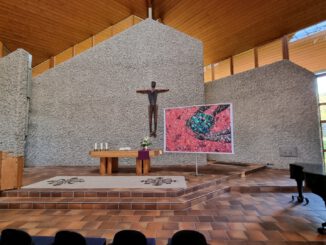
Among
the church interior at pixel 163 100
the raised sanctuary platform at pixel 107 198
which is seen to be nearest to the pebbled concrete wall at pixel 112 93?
the church interior at pixel 163 100

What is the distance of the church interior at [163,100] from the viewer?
14.8 feet

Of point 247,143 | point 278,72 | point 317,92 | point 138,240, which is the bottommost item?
point 138,240

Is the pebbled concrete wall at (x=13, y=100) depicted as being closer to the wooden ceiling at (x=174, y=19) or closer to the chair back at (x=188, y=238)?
the wooden ceiling at (x=174, y=19)

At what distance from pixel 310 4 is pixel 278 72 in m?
1.93

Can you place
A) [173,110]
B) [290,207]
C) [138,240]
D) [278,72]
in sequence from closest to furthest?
[138,240] < [290,207] < [173,110] < [278,72]

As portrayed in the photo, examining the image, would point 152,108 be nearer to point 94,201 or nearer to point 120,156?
point 120,156

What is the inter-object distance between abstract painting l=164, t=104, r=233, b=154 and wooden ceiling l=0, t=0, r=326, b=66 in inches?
147

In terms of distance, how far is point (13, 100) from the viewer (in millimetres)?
5988

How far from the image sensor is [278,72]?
6781 millimetres

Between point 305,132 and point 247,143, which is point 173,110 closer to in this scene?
point 247,143

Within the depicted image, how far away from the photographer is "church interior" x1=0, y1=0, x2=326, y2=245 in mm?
4523

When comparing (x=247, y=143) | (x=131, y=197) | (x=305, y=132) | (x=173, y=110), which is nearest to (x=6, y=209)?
(x=131, y=197)

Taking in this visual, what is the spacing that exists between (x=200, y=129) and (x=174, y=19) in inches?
205

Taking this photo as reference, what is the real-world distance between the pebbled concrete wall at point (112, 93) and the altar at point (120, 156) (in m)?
1.43
